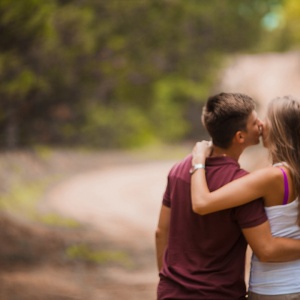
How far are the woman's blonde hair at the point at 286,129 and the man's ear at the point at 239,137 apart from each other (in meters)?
0.13

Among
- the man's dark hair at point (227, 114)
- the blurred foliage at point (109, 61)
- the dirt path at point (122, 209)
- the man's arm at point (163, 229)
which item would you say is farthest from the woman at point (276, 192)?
the blurred foliage at point (109, 61)

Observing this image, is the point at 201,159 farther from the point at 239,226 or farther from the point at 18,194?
the point at 18,194

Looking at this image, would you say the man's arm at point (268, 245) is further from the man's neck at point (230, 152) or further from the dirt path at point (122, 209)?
the dirt path at point (122, 209)

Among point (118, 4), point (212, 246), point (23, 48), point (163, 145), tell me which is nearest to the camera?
point (212, 246)

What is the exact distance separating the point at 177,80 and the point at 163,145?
6281 mm

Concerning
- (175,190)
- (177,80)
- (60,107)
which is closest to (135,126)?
(177,80)

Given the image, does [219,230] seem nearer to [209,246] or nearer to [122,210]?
[209,246]

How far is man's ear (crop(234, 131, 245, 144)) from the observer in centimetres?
335

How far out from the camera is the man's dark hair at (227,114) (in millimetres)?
3301

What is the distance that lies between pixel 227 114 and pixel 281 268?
718mm

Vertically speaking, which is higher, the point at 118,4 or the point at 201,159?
the point at 118,4

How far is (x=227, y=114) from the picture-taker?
3.30 metres

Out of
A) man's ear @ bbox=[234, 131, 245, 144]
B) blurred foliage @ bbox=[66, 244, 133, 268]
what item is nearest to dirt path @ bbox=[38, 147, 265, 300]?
blurred foliage @ bbox=[66, 244, 133, 268]

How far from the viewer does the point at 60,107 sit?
74.7 feet
